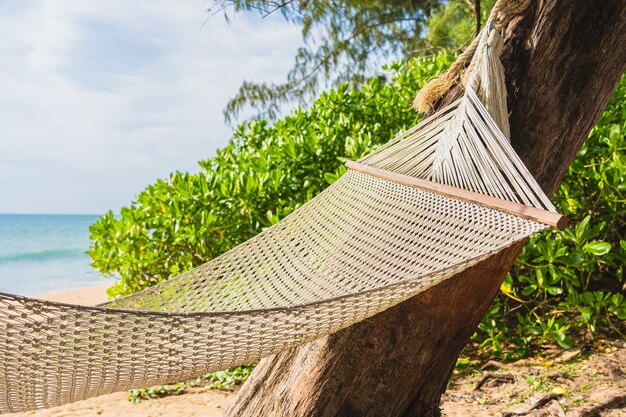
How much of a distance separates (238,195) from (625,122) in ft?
5.49

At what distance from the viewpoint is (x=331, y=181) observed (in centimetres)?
260

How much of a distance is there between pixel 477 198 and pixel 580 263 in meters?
1.27

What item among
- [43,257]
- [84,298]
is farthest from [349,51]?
[43,257]

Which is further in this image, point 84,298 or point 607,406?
point 84,298

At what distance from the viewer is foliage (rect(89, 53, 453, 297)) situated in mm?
2789

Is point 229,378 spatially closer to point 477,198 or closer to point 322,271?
point 322,271

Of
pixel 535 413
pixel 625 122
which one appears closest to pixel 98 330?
pixel 535 413

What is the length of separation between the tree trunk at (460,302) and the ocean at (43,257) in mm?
8223

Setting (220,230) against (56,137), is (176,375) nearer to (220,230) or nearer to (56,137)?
(220,230)

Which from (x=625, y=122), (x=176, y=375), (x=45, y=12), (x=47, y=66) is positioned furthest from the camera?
(x=47, y=66)

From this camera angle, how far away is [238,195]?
109 inches

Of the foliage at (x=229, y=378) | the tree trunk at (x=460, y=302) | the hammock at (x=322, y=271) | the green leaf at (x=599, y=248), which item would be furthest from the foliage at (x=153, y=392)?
the green leaf at (x=599, y=248)

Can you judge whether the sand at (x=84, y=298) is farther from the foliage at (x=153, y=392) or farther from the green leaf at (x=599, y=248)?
the green leaf at (x=599, y=248)

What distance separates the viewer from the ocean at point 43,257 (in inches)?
624
